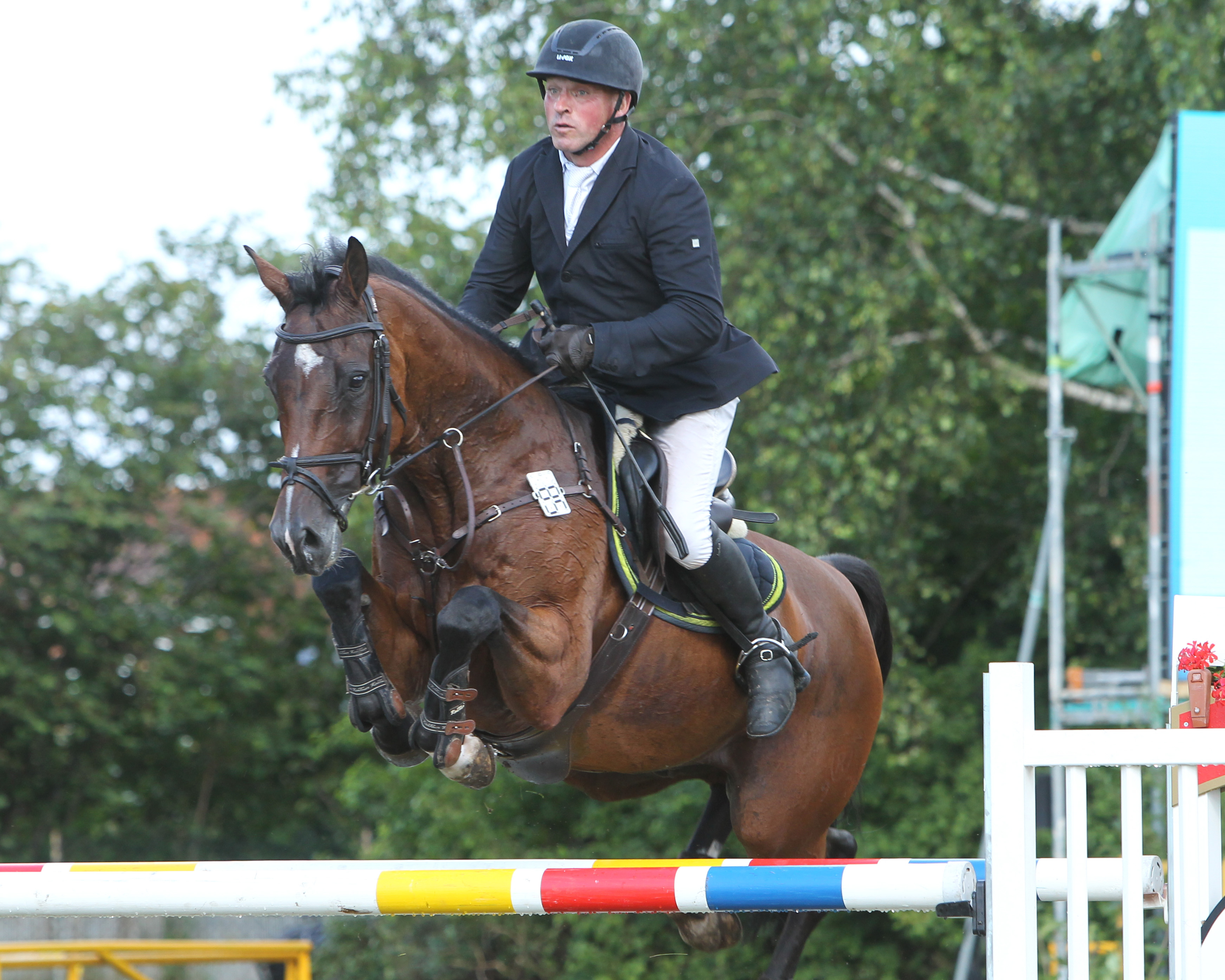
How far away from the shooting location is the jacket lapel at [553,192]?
3.60 metres

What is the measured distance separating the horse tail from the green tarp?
432 cm

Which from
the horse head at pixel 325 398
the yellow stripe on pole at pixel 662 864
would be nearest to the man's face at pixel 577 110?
the horse head at pixel 325 398

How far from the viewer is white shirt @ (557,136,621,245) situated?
3.57m

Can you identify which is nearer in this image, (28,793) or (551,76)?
(551,76)

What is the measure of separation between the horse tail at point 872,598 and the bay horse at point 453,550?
744 mm

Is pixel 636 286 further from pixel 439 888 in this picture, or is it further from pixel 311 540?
pixel 439 888

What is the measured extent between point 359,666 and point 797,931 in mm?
1872

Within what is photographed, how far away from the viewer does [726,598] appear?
3678mm

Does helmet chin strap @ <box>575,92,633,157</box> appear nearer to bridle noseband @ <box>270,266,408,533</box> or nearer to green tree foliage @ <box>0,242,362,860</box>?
bridle noseband @ <box>270,266,408,533</box>

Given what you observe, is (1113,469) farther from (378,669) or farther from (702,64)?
(378,669)

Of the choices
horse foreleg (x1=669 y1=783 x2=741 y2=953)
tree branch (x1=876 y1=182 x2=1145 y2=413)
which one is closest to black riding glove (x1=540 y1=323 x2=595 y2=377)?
horse foreleg (x1=669 y1=783 x2=741 y2=953)

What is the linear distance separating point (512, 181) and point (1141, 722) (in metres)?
6.83

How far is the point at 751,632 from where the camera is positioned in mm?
3754

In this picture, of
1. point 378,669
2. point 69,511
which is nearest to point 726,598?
point 378,669
